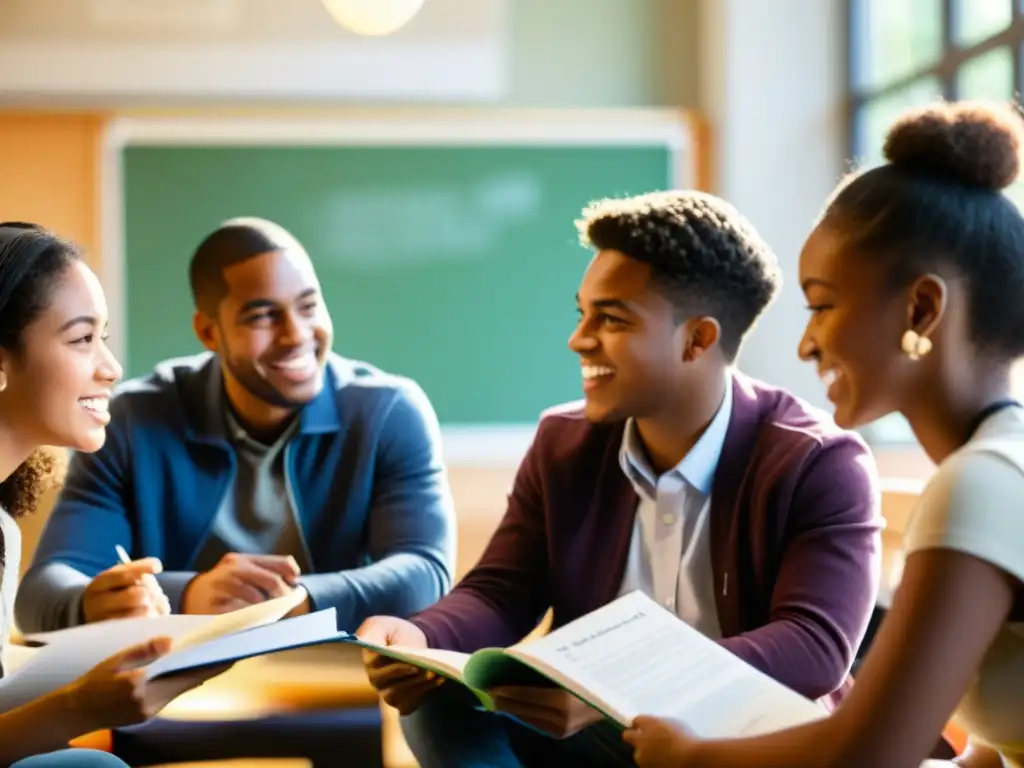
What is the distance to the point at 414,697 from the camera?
1.39m

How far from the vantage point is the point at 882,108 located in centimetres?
366

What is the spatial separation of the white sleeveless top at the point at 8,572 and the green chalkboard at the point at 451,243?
218 centimetres

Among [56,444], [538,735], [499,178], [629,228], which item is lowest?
[538,735]

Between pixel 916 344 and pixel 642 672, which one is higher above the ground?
pixel 916 344

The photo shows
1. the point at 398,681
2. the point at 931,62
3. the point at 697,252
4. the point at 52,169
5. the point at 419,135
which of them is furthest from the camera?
the point at 419,135

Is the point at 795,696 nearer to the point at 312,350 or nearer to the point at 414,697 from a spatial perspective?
the point at 414,697

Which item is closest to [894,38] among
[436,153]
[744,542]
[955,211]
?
[436,153]

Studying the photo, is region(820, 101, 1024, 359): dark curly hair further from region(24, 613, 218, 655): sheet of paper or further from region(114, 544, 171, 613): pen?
region(114, 544, 171, 613): pen

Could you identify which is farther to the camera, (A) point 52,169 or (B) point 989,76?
(A) point 52,169

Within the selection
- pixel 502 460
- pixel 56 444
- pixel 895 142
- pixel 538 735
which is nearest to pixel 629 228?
pixel 895 142

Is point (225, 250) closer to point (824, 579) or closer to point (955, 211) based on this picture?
point (824, 579)

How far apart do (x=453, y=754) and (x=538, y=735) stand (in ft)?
0.49

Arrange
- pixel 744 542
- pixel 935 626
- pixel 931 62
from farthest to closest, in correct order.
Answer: pixel 931 62 < pixel 744 542 < pixel 935 626

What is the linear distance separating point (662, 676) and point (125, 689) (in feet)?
1.74
